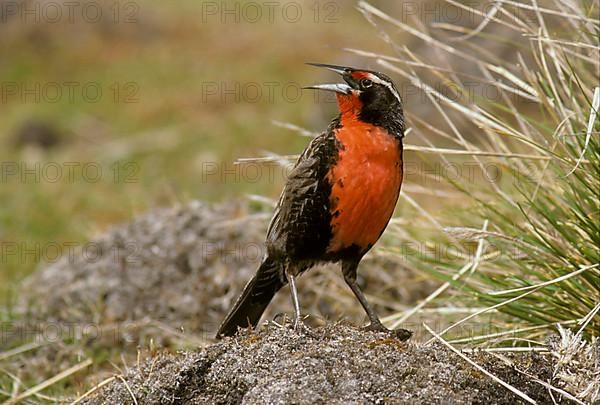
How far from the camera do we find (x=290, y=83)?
1454 cm

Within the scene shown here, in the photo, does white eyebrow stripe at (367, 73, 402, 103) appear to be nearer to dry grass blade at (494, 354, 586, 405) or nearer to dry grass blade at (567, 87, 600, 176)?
dry grass blade at (567, 87, 600, 176)

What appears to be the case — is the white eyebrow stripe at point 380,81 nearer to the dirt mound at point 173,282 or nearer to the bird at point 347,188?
the bird at point 347,188

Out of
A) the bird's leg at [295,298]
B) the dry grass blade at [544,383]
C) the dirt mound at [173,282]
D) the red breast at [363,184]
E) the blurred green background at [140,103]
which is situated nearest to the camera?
the dry grass blade at [544,383]

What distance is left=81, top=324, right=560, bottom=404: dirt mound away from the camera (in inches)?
132

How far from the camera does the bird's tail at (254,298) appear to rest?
15.3ft

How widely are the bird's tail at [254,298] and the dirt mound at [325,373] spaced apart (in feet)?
2.56

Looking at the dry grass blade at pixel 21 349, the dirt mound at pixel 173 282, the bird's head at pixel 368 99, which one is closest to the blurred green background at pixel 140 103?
the dirt mound at pixel 173 282

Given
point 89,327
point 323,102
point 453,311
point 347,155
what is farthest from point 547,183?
point 323,102

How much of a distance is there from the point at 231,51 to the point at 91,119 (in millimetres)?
3296

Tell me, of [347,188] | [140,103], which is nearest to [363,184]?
A: [347,188]

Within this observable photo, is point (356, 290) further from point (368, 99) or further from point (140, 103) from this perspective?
point (140, 103)

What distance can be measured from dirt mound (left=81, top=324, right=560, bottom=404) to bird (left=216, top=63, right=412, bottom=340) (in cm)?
30

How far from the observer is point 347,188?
4.11 metres

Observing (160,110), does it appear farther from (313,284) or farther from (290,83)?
(313,284)
